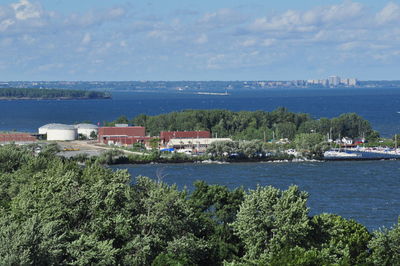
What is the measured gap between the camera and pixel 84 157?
33.9m

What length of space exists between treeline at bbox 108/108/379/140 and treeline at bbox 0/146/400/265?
29861mm

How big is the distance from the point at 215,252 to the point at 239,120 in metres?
33.9

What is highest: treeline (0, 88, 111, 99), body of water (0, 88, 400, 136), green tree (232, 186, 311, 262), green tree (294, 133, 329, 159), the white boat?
green tree (232, 186, 311, 262)

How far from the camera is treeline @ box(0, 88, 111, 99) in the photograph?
13350cm

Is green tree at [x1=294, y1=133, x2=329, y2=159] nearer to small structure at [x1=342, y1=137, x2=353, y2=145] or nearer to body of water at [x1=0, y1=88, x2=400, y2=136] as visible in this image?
small structure at [x1=342, y1=137, x2=353, y2=145]

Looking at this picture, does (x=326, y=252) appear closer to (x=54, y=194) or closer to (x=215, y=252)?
(x=215, y=252)

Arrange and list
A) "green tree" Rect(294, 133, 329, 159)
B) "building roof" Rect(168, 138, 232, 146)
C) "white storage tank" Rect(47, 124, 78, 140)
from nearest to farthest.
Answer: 1. "green tree" Rect(294, 133, 329, 159)
2. "building roof" Rect(168, 138, 232, 146)
3. "white storage tank" Rect(47, 124, 78, 140)

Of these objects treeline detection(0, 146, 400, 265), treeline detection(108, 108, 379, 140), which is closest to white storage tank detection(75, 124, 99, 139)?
treeline detection(108, 108, 379, 140)

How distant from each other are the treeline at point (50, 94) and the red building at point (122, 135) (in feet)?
290

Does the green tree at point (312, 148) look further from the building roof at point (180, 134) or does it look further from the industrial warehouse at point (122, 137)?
the building roof at point (180, 134)

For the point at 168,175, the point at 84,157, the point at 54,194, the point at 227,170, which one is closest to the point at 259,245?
the point at 54,194

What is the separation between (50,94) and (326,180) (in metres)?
111

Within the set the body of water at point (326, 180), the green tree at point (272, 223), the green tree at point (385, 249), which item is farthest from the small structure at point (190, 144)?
the green tree at point (385, 249)

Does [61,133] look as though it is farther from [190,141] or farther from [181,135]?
[190,141]
